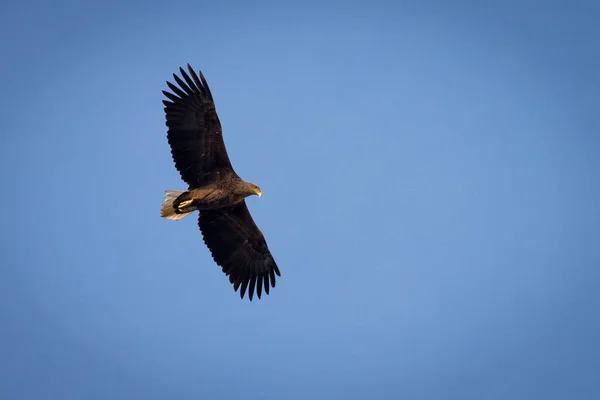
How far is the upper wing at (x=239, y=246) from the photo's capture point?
1862 centimetres

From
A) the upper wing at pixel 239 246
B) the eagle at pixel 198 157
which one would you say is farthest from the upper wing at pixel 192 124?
the upper wing at pixel 239 246

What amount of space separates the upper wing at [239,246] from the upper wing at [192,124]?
1.51 m

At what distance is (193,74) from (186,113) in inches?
31.9

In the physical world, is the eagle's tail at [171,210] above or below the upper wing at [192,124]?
below

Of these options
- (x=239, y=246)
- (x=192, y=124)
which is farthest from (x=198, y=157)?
(x=239, y=246)

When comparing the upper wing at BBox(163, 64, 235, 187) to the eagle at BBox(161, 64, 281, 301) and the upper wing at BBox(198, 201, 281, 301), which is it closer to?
the eagle at BBox(161, 64, 281, 301)

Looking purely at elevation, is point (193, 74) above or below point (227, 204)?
above

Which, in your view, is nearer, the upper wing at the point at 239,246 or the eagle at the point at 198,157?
the eagle at the point at 198,157

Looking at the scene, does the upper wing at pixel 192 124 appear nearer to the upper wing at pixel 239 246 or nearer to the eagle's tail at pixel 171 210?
the eagle's tail at pixel 171 210

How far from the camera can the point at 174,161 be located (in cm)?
1769

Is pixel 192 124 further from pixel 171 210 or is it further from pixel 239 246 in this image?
pixel 239 246

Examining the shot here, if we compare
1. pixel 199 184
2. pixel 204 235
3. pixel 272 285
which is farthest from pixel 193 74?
pixel 272 285

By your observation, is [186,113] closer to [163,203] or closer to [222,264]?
[163,203]

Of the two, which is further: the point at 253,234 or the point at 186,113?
the point at 253,234
